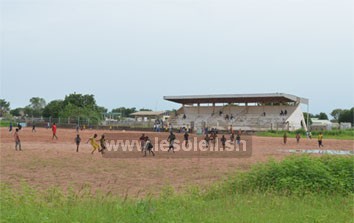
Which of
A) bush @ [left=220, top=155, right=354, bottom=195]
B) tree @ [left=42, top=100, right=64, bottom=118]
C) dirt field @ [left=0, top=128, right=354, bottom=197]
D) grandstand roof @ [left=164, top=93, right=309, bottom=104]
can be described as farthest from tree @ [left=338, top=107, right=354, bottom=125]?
bush @ [left=220, top=155, right=354, bottom=195]

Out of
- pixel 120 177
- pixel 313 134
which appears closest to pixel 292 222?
pixel 120 177

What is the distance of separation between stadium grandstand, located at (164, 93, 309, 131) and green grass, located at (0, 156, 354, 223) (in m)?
51.9

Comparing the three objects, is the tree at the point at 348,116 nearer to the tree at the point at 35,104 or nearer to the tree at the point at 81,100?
the tree at the point at 81,100

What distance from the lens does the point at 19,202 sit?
820cm

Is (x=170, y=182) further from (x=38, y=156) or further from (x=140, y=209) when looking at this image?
(x=38, y=156)

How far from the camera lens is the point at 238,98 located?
230ft

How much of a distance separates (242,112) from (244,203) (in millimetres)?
64114

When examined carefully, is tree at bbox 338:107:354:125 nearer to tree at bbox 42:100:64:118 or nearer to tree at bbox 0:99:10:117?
tree at bbox 42:100:64:118

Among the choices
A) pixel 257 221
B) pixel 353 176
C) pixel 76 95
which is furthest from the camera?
pixel 76 95

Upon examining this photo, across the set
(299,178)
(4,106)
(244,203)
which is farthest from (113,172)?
(4,106)

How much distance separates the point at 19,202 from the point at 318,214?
5474mm

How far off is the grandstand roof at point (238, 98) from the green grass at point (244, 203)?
55648 millimetres

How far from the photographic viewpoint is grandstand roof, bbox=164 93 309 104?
6619 cm

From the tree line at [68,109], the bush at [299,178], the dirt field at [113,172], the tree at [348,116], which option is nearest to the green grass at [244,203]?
the bush at [299,178]
